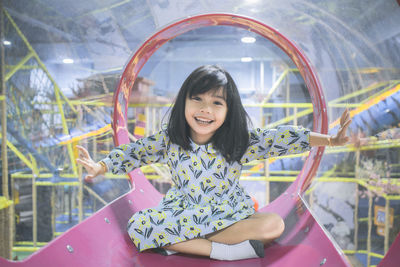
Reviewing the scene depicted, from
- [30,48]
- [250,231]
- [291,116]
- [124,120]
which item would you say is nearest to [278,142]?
[250,231]

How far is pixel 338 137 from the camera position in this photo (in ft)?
3.25

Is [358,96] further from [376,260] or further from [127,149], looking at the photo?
[127,149]

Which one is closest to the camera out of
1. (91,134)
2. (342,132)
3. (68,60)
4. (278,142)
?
(342,132)

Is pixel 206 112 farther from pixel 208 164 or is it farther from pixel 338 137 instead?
pixel 338 137

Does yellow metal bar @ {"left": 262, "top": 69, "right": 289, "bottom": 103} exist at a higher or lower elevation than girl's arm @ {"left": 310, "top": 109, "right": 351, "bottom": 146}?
higher

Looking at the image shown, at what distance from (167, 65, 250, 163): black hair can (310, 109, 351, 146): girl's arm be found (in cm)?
23

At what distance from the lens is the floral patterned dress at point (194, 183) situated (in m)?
1.00

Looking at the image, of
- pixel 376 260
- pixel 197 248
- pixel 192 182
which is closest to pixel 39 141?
pixel 192 182

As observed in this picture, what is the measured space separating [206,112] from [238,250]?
1.47 feet

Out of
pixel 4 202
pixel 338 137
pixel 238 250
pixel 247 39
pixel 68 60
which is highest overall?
pixel 247 39

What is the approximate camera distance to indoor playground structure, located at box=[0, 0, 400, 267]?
97 cm

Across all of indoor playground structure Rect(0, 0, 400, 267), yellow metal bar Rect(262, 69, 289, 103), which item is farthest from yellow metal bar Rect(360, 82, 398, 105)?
yellow metal bar Rect(262, 69, 289, 103)

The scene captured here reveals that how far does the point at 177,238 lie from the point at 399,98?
803mm

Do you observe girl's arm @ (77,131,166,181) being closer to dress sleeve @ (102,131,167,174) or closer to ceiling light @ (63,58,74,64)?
dress sleeve @ (102,131,167,174)
